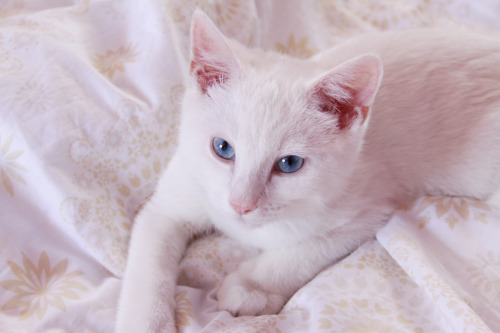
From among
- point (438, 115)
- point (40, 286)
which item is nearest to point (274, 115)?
point (438, 115)

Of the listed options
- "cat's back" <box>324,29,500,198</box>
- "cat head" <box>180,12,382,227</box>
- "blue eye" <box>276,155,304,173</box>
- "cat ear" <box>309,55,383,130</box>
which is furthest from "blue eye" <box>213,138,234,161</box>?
"cat's back" <box>324,29,500,198</box>

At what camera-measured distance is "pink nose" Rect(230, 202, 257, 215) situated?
107 cm

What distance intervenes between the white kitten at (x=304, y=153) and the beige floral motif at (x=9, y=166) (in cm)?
40

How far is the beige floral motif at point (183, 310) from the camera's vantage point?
117 centimetres

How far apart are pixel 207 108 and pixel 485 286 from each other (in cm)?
93

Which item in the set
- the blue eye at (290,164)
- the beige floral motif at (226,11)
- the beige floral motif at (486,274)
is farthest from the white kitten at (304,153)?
the beige floral motif at (226,11)

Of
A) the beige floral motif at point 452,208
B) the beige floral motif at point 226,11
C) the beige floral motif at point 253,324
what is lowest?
the beige floral motif at point 253,324

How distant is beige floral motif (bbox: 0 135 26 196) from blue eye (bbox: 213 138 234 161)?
659 millimetres

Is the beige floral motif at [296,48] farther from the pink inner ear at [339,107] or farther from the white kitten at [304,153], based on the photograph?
the pink inner ear at [339,107]

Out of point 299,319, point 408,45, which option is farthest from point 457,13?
point 299,319

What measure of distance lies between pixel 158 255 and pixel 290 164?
494 millimetres

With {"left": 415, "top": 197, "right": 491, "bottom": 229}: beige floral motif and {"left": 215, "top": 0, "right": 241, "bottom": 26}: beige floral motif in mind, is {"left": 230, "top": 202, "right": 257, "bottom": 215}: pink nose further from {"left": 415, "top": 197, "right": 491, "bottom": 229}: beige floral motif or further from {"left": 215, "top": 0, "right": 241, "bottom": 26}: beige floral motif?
{"left": 215, "top": 0, "right": 241, "bottom": 26}: beige floral motif

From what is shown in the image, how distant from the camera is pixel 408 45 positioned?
5.10 feet

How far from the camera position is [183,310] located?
1194 mm
